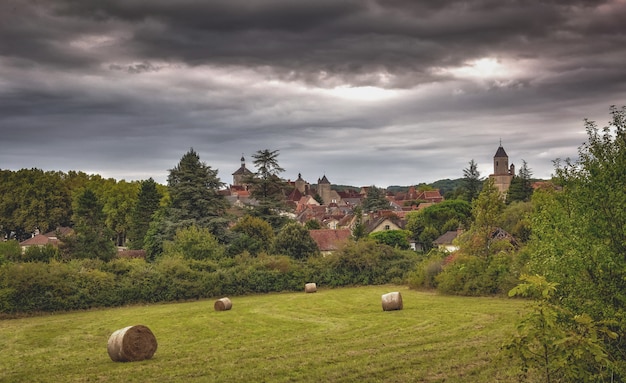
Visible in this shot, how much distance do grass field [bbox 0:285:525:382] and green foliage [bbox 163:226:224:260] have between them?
11.8 meters

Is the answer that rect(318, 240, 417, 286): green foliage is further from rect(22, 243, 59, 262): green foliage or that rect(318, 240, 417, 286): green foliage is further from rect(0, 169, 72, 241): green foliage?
rect(0, 169, 72, 241): green foliage

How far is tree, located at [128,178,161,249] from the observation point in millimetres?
69875

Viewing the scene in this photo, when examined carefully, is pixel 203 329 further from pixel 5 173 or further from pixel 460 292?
pixel 5 173

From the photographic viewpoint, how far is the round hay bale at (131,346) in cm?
1842

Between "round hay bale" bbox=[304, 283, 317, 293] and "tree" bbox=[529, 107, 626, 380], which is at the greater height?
"tree" bbox=[529, 107, 626, 380]

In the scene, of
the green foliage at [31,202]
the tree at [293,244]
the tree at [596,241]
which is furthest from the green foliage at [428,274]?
the green foliage at [31,202]

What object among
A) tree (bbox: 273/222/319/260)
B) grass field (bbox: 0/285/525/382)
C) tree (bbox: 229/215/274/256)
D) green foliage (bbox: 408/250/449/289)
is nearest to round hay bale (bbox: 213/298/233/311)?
grass field (bbox: 0/285/525/382)

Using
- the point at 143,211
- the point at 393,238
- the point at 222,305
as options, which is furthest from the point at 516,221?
the point at 143,211

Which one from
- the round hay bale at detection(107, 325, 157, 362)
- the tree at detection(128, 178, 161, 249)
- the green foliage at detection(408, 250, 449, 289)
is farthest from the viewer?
the tree at detection(128, 178, 161, 249)

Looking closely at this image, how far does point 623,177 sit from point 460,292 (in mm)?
25950

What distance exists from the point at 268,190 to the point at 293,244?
32.1 ft

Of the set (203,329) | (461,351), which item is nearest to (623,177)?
(461,351)

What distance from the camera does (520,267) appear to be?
3403cm

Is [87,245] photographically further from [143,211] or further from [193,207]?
[143,211]
